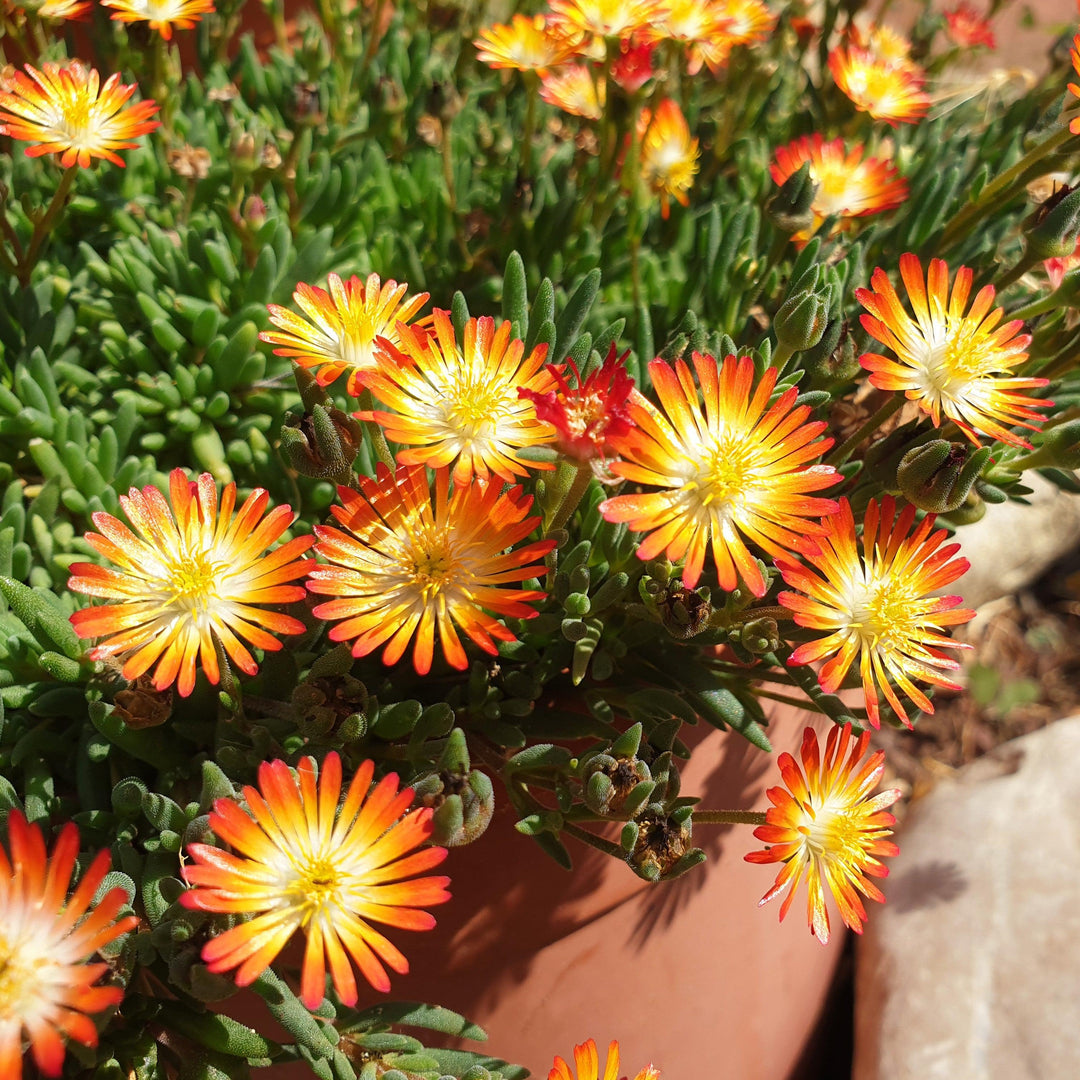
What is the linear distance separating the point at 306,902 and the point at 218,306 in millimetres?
893

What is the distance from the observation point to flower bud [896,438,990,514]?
88 cm

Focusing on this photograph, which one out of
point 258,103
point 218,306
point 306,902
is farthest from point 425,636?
point 258,103

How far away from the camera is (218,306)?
4.51ft

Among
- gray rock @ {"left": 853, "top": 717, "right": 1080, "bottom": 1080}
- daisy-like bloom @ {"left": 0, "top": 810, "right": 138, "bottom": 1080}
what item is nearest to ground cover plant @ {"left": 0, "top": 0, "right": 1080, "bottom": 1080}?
daisy-like bloom @ {"left": 0, "top": 810, "right": 138, "bottom": 1080}

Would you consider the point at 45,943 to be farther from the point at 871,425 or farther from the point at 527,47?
the point at 527,47

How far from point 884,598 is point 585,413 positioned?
0.30 meters

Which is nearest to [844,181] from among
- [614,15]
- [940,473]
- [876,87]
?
[876,87]

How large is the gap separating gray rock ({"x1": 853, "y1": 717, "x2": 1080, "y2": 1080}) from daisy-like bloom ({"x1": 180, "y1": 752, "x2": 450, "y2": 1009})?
1094 millimetres

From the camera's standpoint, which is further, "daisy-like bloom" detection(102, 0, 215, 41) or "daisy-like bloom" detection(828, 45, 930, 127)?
"daisy-like bloom" detection(828, 45, 930, 127)

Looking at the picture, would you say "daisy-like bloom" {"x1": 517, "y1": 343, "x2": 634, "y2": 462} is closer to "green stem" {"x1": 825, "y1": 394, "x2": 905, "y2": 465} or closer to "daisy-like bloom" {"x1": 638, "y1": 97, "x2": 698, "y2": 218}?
"green stem" {"x1": 825, "y1": 394, "x2": 905, "y2": 465}

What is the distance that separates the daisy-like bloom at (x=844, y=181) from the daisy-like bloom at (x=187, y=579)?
2.76 feet

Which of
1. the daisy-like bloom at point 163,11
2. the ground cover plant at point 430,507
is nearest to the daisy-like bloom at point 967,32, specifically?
the ground cover plant at point 430,507

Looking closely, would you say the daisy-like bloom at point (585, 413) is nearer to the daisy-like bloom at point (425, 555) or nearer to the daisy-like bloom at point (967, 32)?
the daisy-like bloom at point (425, 555)

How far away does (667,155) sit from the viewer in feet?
4.97
